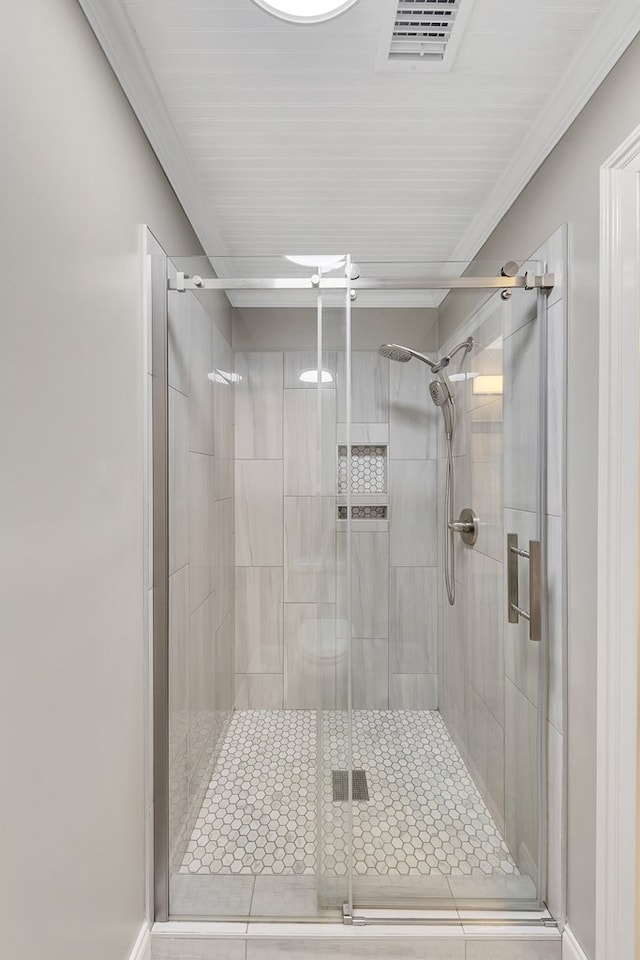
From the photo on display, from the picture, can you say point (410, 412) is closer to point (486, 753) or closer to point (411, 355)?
point (411, 355)

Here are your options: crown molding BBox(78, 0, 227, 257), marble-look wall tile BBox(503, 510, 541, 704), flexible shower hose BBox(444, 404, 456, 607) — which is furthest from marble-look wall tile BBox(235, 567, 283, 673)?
crown molding BBox(78, 0, 227, 257)

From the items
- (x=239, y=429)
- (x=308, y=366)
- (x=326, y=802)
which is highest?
(x=308, y=366)

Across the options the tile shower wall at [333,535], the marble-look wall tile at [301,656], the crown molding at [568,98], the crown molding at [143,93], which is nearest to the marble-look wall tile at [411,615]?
the tile shower wall at [333,535]

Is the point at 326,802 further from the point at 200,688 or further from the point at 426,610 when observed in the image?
the point at 426,610

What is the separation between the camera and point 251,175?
1.88 metres

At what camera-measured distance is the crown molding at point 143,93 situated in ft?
3.97

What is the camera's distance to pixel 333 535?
170 centimetres

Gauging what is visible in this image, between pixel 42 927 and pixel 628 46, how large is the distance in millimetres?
2244

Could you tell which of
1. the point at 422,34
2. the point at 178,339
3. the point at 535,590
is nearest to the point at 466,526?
the point at 535,590

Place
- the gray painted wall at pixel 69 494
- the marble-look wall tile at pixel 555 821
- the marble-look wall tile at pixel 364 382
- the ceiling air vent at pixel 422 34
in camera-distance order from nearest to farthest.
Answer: the gray painted wall at pixel 69 494, the ceiling air vent at pixel 422 34, the marble-look wall tile at pixel 555 821, the marble-look wall tile at pixel 364 382

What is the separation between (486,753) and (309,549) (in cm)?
89

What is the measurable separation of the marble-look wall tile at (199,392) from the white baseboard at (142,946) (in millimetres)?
1425

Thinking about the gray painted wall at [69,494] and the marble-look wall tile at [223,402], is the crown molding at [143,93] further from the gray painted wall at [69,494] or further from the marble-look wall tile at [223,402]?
the marble-look wall tile at [223,402]

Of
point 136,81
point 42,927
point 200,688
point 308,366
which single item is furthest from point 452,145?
point 42,927
